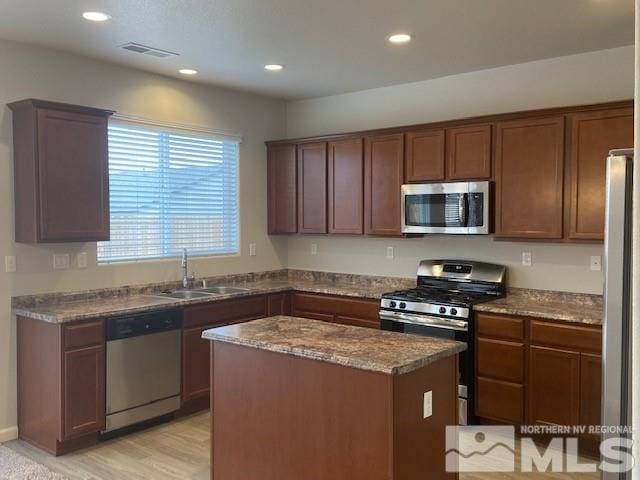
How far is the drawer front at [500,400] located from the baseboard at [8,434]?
3307 millimetres

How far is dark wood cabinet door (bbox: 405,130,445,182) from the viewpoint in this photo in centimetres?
462

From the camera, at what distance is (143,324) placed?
13.4 feet

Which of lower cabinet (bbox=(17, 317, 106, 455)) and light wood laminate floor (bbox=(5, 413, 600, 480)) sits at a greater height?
lower cabinet (bbox=(17, 317, 106, 455))

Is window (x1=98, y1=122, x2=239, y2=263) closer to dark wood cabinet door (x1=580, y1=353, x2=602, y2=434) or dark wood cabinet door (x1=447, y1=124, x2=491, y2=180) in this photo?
dark wood cabinet door (x1=447, y1=124, x2=491, y2=180)

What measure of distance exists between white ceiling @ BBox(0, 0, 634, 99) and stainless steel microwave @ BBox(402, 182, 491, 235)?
99 cm

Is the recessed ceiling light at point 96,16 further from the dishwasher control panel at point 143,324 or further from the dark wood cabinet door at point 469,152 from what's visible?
the dark wood cabinet door at point 469,152

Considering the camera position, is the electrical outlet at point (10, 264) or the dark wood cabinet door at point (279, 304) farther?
the dark wood cabinet door at point (279, 304)

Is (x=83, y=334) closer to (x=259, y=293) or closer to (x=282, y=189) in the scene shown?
(x=259, y=293)

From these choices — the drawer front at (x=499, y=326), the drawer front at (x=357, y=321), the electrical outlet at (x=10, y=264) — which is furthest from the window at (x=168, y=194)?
the drawer front at (x=499, y=326)

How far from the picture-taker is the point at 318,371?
2.56 metres

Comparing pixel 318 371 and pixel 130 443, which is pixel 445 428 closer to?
pixel 318 371

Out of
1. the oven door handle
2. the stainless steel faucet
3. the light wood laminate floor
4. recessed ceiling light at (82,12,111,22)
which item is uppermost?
recessed ceiling light at (82,12,111,22)

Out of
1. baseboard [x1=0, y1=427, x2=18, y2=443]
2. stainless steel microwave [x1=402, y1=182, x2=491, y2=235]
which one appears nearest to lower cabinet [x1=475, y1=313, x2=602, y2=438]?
stainless steel microwave [x1=402, y1=182, x2=491, y2=235]

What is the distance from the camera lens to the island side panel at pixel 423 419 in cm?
235
